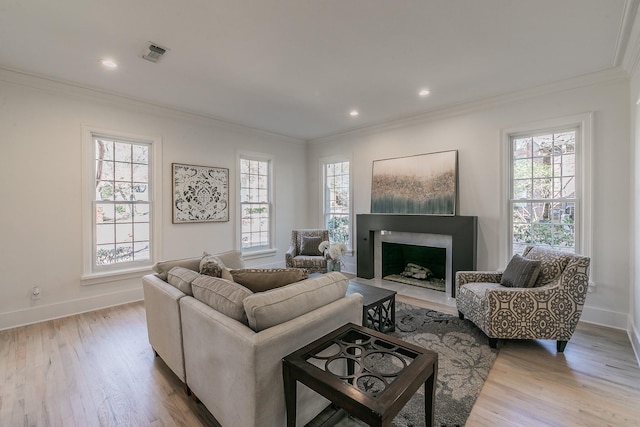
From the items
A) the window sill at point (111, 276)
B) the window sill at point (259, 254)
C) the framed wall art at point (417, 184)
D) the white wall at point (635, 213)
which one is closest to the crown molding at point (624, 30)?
the white wall at point (635, 213)

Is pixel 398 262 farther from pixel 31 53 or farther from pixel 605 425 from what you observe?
pixel 31 53

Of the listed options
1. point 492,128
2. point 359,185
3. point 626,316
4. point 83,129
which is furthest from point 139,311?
point 626,316

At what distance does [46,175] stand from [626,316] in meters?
6.56

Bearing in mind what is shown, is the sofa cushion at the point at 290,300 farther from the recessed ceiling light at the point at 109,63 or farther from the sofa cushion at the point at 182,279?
the recessed ceiling light at the point at 109,63

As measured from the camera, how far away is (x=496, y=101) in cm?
372

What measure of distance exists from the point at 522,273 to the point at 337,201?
348 cm

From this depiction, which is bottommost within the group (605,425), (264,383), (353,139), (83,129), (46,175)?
(605,425)

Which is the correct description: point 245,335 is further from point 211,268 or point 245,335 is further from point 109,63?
point 109,63

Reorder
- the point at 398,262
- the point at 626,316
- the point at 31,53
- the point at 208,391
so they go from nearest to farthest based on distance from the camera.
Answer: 1. the point at 208,391
2. the point at 31,53
3. the point at 626,316
4. the point at 398,262

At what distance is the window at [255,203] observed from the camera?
5176mm

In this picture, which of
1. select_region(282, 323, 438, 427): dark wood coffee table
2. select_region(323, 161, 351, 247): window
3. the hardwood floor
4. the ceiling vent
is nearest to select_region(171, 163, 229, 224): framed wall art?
the ceiling vent

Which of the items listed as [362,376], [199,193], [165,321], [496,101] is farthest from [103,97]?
[496,101]

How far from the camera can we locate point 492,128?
380 centimetres

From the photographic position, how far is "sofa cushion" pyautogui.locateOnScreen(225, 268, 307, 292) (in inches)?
76.4
